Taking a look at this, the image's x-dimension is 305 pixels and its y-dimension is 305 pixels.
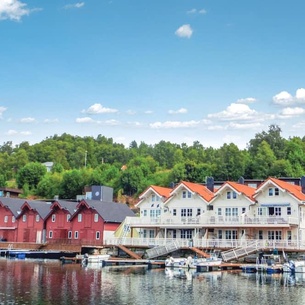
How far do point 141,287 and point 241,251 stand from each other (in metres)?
19.4

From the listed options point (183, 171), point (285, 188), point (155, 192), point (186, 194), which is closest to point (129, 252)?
point (155, 192)

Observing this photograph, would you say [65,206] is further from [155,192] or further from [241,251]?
[241,251]

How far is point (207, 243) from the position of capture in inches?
2277

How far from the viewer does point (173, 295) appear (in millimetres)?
34594

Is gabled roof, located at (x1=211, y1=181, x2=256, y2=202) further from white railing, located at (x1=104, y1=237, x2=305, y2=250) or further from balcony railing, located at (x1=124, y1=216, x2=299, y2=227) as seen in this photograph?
white railing, located at (x1=104, y1=237, x2=305, y2=250)

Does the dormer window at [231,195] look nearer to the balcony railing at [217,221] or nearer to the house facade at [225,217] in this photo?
the house facade at [225,217]

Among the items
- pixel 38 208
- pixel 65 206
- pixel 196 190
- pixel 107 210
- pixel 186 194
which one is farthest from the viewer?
pixel 38 208

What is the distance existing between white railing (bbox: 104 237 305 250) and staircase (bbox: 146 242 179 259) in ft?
1.53

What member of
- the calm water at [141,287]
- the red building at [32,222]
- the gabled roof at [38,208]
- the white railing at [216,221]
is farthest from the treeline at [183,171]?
the calm water at [141,287]

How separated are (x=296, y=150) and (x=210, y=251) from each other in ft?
213

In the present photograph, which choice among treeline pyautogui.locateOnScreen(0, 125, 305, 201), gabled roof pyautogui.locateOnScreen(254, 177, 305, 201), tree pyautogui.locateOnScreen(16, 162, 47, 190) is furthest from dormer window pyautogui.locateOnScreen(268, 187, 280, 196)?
tree pyautogui.locateOnScreen(16, 162, 47, 190)

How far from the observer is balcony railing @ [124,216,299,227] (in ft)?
185

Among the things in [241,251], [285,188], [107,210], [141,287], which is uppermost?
[285,188]

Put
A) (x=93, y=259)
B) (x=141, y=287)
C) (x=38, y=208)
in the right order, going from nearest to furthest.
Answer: (x=141, y=287) → (x=93, y=259) → (x=38, y=208)
